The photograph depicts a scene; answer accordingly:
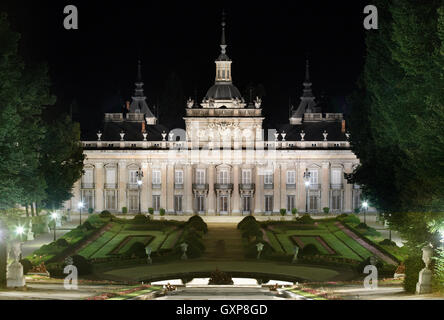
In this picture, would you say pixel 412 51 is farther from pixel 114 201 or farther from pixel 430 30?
pixel 114 201

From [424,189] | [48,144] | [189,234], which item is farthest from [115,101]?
[424,189]

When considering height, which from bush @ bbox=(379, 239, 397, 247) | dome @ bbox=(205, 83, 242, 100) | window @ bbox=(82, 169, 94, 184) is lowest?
bush @ bbox=(379, 239, 397, 247)

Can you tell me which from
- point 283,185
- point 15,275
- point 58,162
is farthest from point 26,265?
point 283,185

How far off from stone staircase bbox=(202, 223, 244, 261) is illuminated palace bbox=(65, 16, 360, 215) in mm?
15618

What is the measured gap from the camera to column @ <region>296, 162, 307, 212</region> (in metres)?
84.8

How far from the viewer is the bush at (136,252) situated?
167 feet

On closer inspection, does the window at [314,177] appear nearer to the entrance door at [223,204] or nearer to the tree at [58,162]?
the entrance door at [223,204]

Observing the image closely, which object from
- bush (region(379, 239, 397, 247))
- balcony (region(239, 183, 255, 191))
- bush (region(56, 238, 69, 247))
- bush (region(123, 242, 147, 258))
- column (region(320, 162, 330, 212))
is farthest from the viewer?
balcony (region(239, 183, 255, 191))

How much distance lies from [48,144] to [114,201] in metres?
24.1

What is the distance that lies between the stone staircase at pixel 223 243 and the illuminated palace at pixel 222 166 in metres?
15.6

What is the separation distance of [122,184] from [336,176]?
1796cm

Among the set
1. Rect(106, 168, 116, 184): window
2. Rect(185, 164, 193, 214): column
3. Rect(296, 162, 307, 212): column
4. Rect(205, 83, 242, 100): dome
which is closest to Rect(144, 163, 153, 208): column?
Rect(106, 168, 116, 184): window

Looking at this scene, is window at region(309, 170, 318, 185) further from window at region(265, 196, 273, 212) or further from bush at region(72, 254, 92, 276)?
bush at region(72, 254, 92, 276)

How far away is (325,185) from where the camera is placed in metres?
84.8
